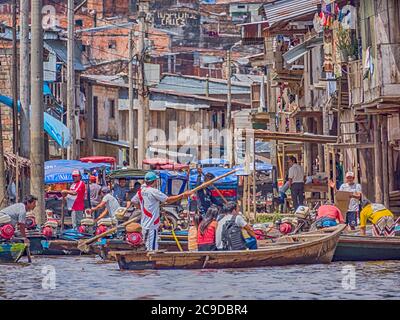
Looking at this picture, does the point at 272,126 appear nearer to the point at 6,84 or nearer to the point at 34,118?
the point at 6,84

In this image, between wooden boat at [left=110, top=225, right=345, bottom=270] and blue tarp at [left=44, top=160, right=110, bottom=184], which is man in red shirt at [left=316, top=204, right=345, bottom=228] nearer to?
wooden boat at [left=110, top=225, right=345, bottom=270]

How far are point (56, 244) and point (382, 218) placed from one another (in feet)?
22.8

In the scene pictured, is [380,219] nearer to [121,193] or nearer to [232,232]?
[232,232]

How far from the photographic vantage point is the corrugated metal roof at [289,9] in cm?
3806

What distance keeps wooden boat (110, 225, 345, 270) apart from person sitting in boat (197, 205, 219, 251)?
2.29ft

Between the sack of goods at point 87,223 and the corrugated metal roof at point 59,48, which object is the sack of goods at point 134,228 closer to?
the sack of goods at point 87,223

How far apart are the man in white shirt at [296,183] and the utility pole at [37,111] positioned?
872 centimetres

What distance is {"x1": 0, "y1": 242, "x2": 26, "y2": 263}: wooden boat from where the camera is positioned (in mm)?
23281

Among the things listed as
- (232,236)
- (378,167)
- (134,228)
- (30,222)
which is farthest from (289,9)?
(232,236)

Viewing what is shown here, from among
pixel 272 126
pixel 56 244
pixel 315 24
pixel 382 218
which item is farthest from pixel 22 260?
pixel 272 126

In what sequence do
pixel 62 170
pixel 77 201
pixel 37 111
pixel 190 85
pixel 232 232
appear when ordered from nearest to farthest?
pixel 232 232 < pixel 37 111 < pixel 77 201 < pixel 62 170 < pixel 190 85

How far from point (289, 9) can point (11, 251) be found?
1816 cm

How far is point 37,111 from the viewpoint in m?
28.7

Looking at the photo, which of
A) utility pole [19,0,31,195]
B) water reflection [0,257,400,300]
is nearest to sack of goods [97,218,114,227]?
water reflection [0,257,400,300]
